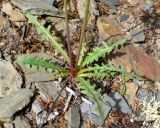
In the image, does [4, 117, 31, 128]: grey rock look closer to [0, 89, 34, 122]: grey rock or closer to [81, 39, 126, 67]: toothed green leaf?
[0, 89, 34, 122]: grey rock

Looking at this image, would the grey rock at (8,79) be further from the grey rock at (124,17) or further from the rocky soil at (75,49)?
the grey rock at (124,17)

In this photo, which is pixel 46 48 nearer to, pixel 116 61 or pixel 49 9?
pixel 49 9

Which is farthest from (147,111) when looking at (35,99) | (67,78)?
(35,99)

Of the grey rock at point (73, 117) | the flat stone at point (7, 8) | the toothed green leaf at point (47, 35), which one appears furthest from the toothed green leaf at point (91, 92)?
the flat stone at point (7, 8)

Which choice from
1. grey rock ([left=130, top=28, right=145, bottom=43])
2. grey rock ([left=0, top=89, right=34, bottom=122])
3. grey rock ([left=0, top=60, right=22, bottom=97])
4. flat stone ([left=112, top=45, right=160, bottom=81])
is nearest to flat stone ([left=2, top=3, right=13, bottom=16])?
grey rock ([left=0, top=60, right=22, bottom=97])

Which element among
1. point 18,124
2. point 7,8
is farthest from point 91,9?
point 18,124
